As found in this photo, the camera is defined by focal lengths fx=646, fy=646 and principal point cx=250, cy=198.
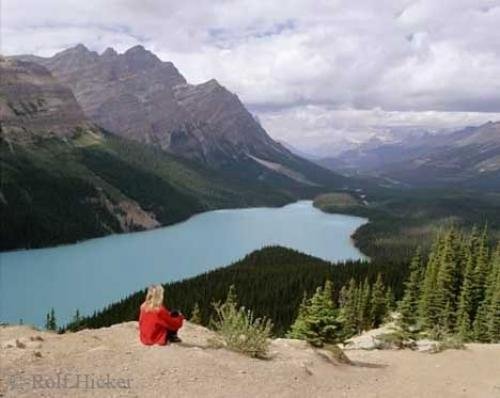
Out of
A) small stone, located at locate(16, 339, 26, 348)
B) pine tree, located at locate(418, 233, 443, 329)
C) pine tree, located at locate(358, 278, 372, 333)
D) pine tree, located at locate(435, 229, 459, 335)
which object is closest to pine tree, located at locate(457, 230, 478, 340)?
pine tree, located at locate(435, 229, 459, 335)

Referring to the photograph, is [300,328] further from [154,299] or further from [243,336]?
[154,299]

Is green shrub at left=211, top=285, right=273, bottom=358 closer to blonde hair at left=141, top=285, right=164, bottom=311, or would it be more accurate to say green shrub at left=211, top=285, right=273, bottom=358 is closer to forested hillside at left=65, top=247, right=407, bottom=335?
blonde hair at left=141, top=285, right=164, bottom=311

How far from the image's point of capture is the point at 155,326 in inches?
802

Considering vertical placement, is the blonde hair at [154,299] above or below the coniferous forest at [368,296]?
above

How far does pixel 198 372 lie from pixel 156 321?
2.77 m

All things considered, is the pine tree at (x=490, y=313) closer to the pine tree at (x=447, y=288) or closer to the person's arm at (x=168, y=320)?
the pine tree at (x=447, y=288)

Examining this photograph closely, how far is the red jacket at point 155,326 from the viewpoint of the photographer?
20.3 meters

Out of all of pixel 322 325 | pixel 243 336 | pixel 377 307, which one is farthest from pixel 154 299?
pixel 377 307

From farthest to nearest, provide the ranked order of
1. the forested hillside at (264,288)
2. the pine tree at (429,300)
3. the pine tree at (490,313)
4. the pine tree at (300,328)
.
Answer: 1. the forested hillside at (264,288)
2. the pine tree at (429,300)
3. the pine tree at (490,313)
4. the pine tree at (300,328)

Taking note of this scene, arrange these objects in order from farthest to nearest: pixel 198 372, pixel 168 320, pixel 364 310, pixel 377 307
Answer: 1. pixel 377 307
2. pixel 364 310
3. pixel 168 320
4. pixel 198 372

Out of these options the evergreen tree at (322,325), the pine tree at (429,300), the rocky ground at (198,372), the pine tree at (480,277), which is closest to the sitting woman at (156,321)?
the rocky ground at (198,372)

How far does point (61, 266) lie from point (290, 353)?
170782 mm

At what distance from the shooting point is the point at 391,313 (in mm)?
83000

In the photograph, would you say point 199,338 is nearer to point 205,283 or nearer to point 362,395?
point 362,395
